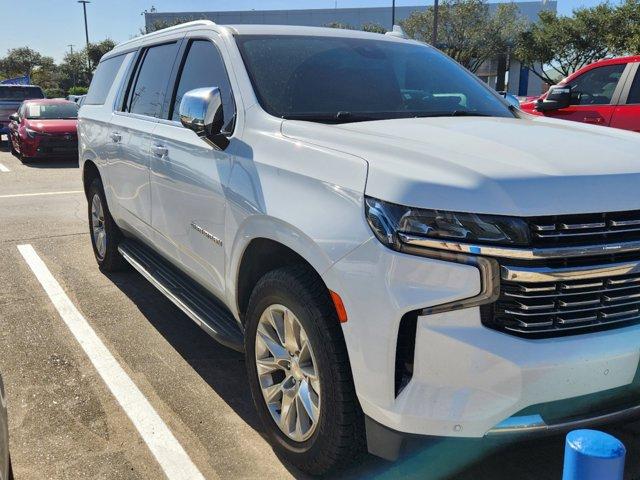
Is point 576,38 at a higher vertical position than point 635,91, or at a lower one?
higher

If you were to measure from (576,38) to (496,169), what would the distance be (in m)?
30.8

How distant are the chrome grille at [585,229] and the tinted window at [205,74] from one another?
1.78 m

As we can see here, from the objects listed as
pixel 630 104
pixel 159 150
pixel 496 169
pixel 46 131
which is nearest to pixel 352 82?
pixel 159 150

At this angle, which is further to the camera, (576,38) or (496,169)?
(576,38)

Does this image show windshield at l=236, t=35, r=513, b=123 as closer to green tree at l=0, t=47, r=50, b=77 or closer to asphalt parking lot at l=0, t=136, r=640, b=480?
asphalt parking lot at l=0, t=136, r=640, b=480

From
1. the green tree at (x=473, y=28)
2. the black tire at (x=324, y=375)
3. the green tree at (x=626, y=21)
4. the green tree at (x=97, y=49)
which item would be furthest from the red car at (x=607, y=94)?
the green tree at (x=97, y=49)

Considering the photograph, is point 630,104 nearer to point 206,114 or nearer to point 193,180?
point 193,180

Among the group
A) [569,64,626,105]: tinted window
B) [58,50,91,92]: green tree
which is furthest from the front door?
[58,50,91,92]: green tree

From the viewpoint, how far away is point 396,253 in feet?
6.69

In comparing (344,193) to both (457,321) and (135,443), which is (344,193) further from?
(135,443)

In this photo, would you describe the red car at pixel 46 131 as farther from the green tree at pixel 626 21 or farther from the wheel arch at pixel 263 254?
the green tree at pixel 626 21

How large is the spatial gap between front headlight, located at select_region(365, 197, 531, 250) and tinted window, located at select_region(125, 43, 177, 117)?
253 cm

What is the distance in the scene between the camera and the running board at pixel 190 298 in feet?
10.6

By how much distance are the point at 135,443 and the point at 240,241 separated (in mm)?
1120
